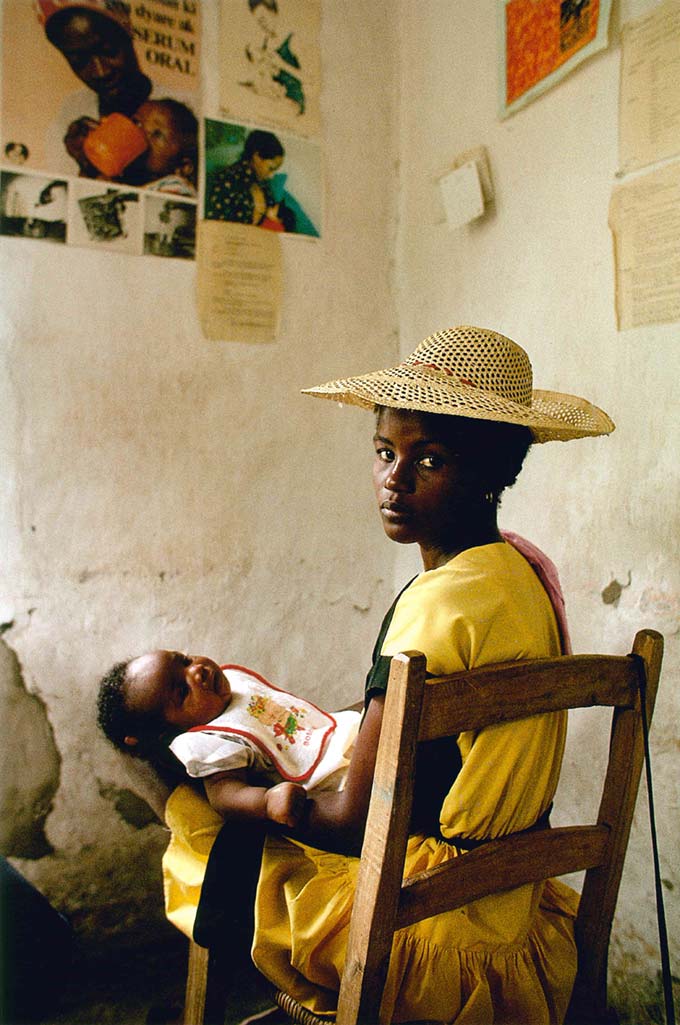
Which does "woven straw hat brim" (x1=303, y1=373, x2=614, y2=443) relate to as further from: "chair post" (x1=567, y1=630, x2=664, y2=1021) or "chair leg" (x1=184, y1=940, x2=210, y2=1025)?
"chair leg" (x1=184, y1=940, x2=210, y2=1025)

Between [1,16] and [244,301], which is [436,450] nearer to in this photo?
[244,301]

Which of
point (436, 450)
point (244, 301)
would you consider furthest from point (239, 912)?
point (244, 301)

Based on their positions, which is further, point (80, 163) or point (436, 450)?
point (80, 163)

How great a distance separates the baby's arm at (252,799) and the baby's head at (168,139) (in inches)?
53.0

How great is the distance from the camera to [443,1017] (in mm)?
1007

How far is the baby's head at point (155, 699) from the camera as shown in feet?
4.44

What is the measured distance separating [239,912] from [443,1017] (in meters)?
0.32

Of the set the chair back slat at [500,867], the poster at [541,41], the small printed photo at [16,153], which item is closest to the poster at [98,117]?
the small printed photo at [16,153]

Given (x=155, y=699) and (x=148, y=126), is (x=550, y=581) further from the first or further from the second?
(x=148, y=126)

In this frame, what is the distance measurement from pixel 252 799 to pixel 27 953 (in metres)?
0.52

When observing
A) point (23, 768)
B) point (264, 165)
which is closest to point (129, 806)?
point (23, 768)

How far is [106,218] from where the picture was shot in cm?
177

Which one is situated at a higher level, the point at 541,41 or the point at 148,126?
the point at 541,41

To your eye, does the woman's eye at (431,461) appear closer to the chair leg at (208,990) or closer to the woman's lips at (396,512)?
the woman's lips at (396,512)
